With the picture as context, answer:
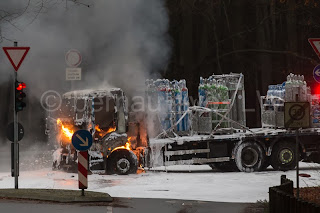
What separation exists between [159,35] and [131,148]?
6.09 meters

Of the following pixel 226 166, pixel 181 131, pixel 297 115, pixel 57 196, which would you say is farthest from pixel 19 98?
pixel 226 166

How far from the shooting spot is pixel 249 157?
25.6 meters

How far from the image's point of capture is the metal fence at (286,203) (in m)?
10.5

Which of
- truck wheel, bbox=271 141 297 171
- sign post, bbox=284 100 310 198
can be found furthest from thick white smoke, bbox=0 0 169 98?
sign post, bbox=284 100 310 198

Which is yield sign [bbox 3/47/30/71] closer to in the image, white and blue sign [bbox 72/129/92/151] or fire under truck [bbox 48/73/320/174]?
white and blue sign [bbox 72/129/92/151]

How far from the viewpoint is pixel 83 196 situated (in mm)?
17062

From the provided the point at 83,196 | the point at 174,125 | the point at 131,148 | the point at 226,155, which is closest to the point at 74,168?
the point at 131,148

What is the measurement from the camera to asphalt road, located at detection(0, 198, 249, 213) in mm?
14867

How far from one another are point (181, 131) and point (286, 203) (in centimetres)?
1363

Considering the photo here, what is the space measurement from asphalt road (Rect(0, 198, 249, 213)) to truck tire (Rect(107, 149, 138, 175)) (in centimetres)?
693

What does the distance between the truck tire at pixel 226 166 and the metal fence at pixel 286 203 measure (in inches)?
432

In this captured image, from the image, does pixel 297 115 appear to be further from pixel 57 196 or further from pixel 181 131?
pixel 181 131

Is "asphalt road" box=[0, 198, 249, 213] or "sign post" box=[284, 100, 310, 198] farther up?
"sign post" box=[284, 100, 310, 198]

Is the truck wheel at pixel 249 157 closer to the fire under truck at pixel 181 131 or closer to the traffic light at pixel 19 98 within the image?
the fire under truck at pixel 181 131
